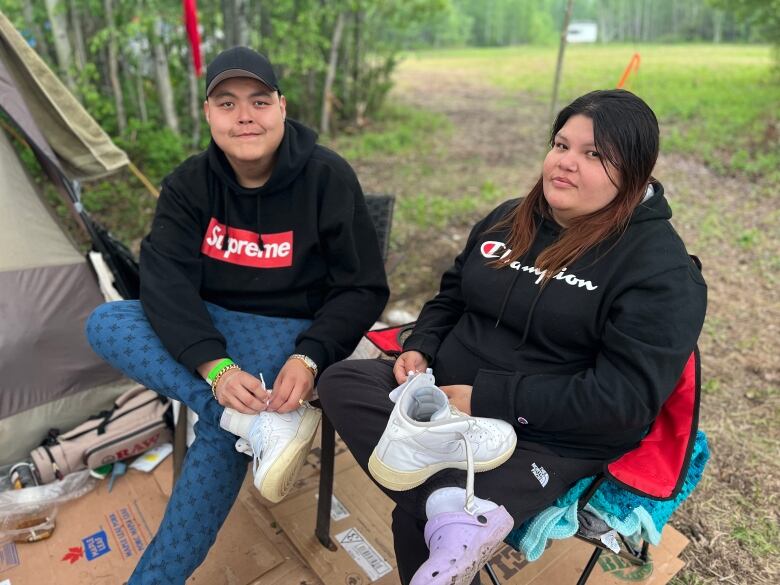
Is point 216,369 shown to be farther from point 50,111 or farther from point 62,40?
point 62,40

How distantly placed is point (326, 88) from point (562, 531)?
24.0 feet

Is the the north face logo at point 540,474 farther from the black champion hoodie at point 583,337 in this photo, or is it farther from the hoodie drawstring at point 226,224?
the hoodie drawstring at point 226,224

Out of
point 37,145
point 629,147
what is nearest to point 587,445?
point 629,147

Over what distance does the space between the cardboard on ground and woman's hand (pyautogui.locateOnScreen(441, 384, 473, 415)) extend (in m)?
0.76

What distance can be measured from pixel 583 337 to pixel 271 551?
1.33 metres

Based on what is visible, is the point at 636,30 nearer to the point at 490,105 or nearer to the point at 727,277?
the point at 490,105

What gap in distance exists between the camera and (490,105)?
11.7 meters

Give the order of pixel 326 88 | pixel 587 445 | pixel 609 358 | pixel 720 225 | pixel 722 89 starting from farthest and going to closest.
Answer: pixel 722 89
pixel 326 88
pixel 720 225
pixel 587 445
pixel 609 358

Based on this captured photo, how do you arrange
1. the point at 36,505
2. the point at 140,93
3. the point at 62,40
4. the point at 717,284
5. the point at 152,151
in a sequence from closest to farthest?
the point at 36,505 → the point at 717,284 → the point at 62,40 → the point at 152,151 → the point at 140,93

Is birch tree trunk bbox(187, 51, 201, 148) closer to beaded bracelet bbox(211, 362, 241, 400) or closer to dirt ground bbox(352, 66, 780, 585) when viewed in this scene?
dirt ground bbox(352, 66, 780, 585)

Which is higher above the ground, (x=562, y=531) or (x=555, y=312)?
(x=555, y=312)

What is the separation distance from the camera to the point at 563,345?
1611 mm

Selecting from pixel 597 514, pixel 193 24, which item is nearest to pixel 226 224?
pixel 597 514

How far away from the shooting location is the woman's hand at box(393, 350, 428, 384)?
1789 mm
